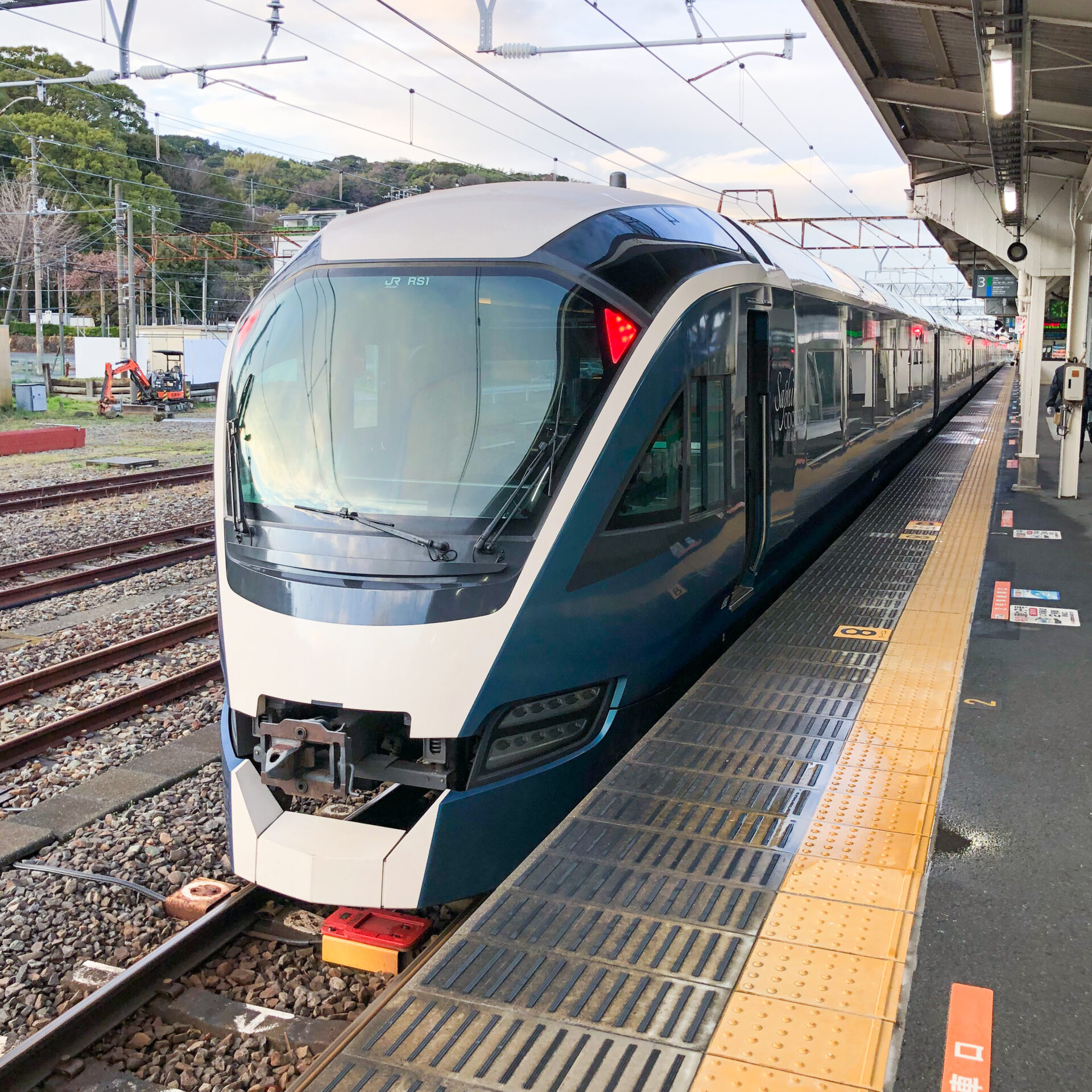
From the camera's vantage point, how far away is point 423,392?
462 cm

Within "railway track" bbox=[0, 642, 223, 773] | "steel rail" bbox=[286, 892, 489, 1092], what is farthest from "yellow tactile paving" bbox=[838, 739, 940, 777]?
"railway track" bbox=[0, 642, 223, 773]

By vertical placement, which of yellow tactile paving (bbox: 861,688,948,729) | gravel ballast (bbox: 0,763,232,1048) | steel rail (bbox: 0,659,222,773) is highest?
yellow tactile paving (bbox: 861,688,948,729)

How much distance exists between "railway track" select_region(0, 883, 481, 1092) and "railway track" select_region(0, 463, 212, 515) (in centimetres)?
1203

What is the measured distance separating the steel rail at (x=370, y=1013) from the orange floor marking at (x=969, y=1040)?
1.56m

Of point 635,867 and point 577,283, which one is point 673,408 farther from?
point 635,867

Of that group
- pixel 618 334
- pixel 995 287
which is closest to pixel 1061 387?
pixel 618 334

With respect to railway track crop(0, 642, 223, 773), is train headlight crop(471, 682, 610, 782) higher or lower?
higher

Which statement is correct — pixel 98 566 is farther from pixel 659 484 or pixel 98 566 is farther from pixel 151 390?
pixel 151 390

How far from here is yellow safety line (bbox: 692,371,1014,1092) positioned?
2.94 metres

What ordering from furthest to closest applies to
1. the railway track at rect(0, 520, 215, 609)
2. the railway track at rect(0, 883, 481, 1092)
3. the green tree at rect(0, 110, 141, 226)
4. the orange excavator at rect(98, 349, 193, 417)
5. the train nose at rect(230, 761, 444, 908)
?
the green tree at rect(0, 110, 141, 226) < the orange excavator at rect(98, 349, 193, 417) < the railway track at rect(0, 520, 215, 609) < the train nose at rect(230, 761, 444, 908) < the railway track at rect(0, 883, 481, 1092)

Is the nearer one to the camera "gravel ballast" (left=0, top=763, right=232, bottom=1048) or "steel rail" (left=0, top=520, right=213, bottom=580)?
"gravel ballast" (left=0, top=763, right=232, bottom=1048)

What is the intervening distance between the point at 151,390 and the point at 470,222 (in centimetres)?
3137

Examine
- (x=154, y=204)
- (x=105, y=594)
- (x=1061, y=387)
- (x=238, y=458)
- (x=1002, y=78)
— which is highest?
(x=154, y=204)

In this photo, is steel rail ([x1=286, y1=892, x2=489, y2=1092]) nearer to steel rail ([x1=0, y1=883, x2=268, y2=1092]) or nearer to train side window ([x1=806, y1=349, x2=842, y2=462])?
steel rail ([x1=0, y1=883, x2=268, y2=1092])
